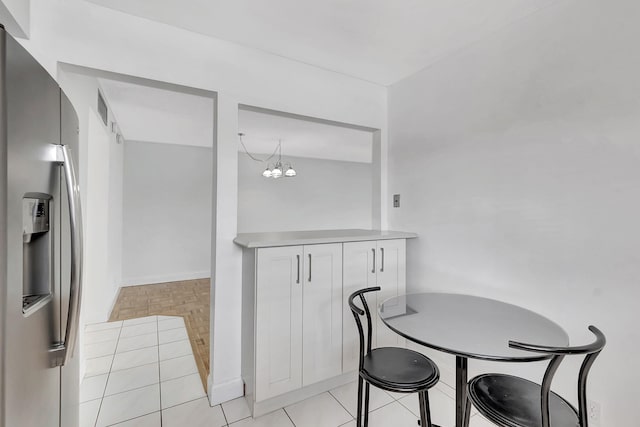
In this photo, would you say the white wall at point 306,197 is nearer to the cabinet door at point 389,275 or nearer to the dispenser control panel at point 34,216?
the cabinet door at point 389,275

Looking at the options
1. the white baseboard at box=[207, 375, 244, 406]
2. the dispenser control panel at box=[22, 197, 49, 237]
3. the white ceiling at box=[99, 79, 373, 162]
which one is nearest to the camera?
the dispenser control panel at box=[22, 197, 49, 237]

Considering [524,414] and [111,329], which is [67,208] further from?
[111,329]

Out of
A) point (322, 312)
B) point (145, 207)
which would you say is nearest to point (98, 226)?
point (145, 207)

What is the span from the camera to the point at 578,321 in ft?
5.17

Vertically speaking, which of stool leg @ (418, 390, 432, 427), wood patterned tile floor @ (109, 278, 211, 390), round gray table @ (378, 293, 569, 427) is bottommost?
wood patterned tile floor @ (109, 278, 211, 390)

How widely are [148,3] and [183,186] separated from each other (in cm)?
405

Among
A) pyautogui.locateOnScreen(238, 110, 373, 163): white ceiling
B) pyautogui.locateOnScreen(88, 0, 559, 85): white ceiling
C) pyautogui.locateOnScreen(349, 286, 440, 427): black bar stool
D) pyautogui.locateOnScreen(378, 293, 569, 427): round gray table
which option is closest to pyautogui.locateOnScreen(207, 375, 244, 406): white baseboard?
pyautogui.locateOnScreen(349, 286, 440, 427): black bar stool

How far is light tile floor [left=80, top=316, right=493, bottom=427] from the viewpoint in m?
1.78

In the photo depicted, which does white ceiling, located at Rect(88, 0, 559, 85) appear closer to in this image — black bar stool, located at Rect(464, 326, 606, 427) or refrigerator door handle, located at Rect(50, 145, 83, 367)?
refrigerator door handle, located at Rect(50, 145, 83, 367)

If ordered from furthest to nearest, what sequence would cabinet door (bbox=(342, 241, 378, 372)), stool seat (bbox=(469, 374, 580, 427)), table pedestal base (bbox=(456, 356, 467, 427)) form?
cabinet door (bbox=(342, 241, 378, 372)) < table pedestal base (bbox=(456, 356, 467, 427)) < stool seat (bbox=(469, 374, 580, 427))

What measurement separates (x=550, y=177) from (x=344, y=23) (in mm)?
1585

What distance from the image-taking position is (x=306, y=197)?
666cm

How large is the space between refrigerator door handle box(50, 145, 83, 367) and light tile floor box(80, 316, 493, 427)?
3.51 ft

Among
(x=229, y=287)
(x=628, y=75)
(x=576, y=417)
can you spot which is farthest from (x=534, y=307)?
(x=229, y=287)
